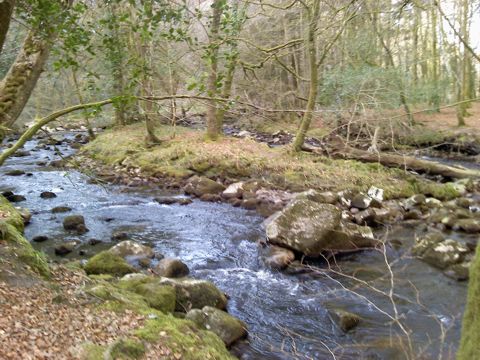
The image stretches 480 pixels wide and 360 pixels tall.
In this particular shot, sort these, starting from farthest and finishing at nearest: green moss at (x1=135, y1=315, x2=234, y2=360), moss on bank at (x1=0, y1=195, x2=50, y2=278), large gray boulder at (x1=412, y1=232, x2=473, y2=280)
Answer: large gray boulder at (x1=412, y1=232, x2=473, y2=280) < moss on bank at (x1=0, y1=195, x2=50, y2=278) < green moss at (x1=135, y1=315, x2=234, y2=360)

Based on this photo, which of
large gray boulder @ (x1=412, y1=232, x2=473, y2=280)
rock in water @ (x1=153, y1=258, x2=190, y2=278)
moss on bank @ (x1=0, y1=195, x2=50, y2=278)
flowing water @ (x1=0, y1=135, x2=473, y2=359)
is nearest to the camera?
moss on bank @ (x1=0, y1=195, x2=50, y2=278)

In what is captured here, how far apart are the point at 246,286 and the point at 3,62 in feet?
20.0

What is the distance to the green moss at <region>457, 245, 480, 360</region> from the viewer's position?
1.83m

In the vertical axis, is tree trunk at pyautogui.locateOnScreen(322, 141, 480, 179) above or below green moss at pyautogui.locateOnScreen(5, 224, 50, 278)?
below

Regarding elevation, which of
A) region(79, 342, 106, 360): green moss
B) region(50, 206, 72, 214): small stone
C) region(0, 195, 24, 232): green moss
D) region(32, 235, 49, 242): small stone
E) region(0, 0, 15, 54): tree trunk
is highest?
region(0, 0, 15, 54): tree trunk

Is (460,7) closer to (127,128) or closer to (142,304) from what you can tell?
(127,128)

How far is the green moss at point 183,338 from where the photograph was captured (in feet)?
13.0

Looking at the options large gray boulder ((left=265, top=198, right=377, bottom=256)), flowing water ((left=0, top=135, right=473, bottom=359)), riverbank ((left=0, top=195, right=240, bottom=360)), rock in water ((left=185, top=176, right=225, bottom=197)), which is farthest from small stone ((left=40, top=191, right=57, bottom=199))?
riverbank ((left=0, top=195, right=240, bottom=360))

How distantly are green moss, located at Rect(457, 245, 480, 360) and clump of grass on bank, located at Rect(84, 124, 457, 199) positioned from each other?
10.3 metres

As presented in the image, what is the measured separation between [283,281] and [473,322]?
5326 mm

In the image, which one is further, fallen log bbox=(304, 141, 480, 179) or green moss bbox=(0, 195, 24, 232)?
fallen log bbox=(304, 141, 480, 179)

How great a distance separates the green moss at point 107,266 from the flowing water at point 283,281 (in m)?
1.06

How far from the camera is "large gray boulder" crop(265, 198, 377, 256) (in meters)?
7.82

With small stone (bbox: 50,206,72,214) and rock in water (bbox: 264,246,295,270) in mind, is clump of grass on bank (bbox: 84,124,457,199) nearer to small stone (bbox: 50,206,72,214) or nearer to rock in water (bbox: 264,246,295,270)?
small stone (bbox: 50,206,72,214)
